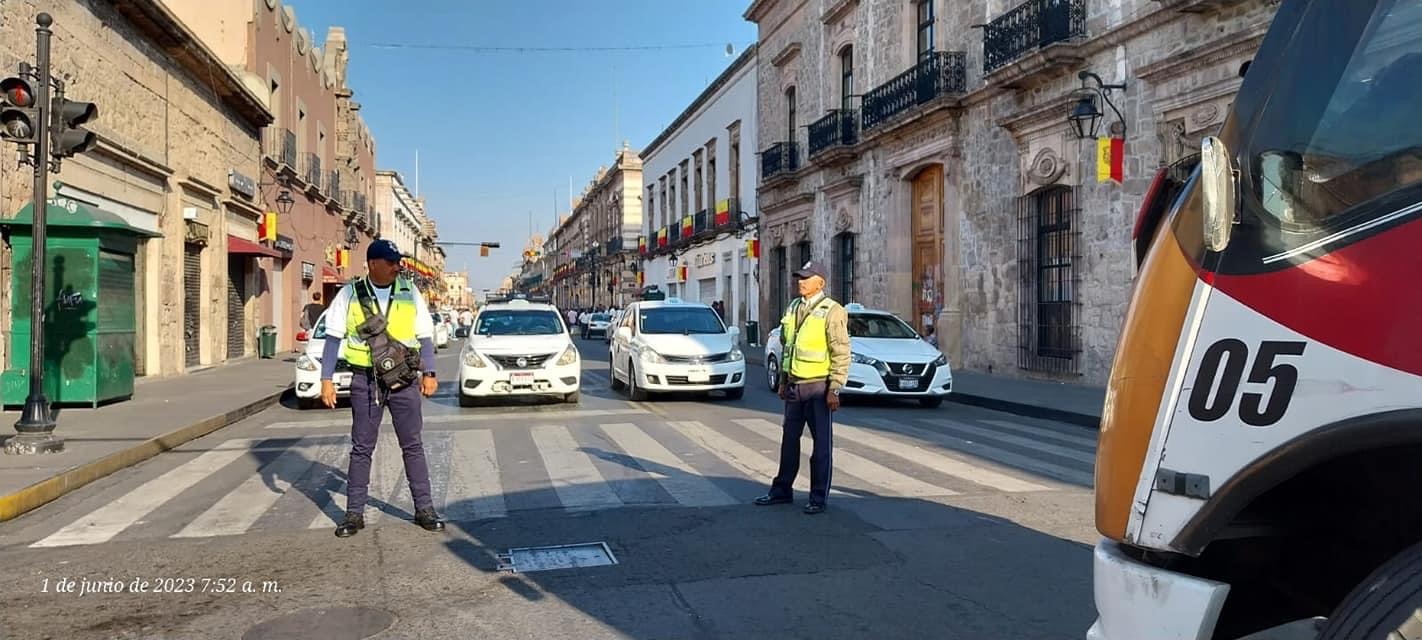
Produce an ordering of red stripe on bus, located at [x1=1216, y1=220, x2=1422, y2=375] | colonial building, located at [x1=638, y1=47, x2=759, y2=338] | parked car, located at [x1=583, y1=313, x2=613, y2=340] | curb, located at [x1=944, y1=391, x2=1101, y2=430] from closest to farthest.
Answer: red stripe on bus, located at [x1=1216, y1=220, x2=1422, y2=375], curb, located at [x1=944, y1=391, x2=1101, y2=430], colonial building, located at [x1=638, y1=47, x2=759, y2=338], parked car, located at [x1=583, y1=313, x2=613, y2=340]

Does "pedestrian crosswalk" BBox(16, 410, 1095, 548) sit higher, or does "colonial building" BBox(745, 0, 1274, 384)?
"colonial building" BBox(745, 0, 1274, 384)

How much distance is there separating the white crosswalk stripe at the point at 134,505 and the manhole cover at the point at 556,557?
2764mm

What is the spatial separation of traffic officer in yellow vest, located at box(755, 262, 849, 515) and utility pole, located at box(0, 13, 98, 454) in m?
7.02

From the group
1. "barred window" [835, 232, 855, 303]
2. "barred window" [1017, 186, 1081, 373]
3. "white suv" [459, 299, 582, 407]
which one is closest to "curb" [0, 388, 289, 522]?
"white suv" [459, 299, 582, 407]

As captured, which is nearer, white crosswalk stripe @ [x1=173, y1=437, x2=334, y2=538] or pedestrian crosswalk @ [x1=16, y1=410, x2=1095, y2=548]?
white crosswalk stripe @ [x1=173, y1=437, x2=334, y2=538]

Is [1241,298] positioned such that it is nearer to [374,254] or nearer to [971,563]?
[971,563]

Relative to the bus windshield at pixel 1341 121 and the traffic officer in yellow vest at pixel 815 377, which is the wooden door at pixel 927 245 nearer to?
the traffic officer in yellow vest at pixel 815 377

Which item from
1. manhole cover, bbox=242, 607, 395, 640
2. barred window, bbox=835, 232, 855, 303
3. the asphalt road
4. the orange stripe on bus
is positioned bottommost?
manhole cover, bbox=242, 607, 395, 640

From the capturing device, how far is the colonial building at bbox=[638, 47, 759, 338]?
38094mm

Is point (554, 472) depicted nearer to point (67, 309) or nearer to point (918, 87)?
point (67, 309)

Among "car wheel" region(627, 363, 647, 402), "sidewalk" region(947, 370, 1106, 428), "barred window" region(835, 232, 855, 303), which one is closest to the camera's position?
"sidewalk" region(947, 370, 1106, 428)

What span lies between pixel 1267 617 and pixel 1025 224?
648 inches

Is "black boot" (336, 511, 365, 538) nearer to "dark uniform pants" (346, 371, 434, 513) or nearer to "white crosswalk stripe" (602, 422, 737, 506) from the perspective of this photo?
"dark uniform pants" (346, 371, 434, 513)

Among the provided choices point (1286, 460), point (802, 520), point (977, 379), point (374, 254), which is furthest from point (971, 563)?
point (977, 379)
